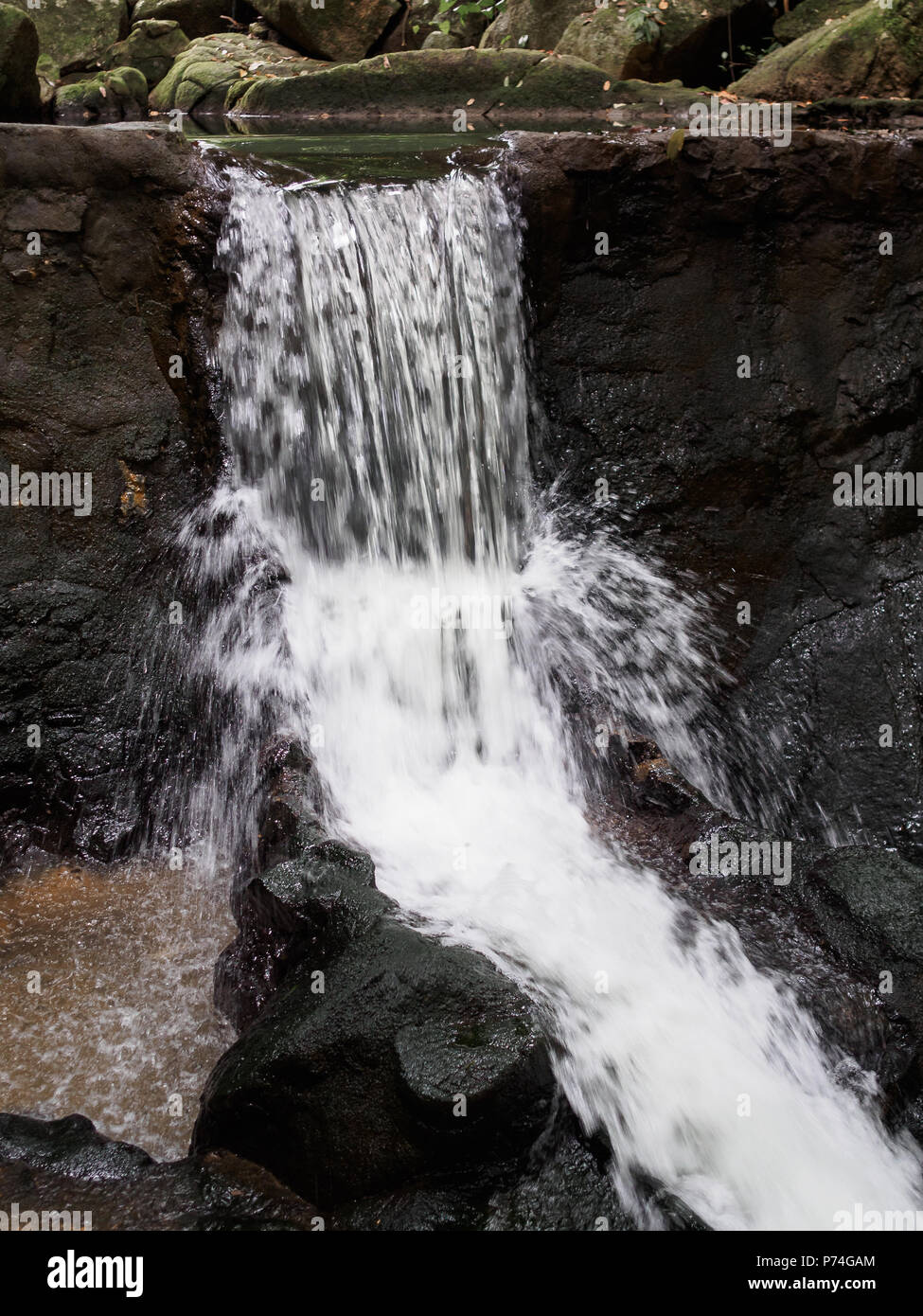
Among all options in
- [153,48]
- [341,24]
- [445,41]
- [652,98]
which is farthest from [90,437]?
[153,48]

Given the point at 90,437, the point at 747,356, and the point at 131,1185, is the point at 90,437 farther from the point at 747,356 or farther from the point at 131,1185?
the point at 747,356

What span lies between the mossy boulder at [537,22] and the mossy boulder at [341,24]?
2595mm

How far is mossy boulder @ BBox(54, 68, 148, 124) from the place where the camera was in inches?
439

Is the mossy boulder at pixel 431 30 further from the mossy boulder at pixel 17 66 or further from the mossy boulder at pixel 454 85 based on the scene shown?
the mossy boulder at pixel 17 66

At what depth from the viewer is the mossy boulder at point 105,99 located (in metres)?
11.1

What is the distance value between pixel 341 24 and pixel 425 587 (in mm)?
9813

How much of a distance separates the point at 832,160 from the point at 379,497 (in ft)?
8.99

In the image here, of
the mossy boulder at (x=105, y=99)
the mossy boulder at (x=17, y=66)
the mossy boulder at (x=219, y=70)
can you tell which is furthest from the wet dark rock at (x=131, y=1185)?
the mossy boulder at (x=105, y=99)

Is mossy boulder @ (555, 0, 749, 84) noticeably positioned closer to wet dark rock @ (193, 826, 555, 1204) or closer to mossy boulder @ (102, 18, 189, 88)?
mossy boulder @ (102, 18, 189, 88)

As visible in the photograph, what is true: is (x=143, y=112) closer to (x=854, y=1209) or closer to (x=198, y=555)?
(x=198, y=555)

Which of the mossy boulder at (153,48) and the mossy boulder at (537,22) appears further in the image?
the mossy boulder at (153,48)

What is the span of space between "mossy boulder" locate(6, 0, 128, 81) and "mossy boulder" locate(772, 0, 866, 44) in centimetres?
956

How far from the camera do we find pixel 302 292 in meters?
4.54

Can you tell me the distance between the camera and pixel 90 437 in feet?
14.0
